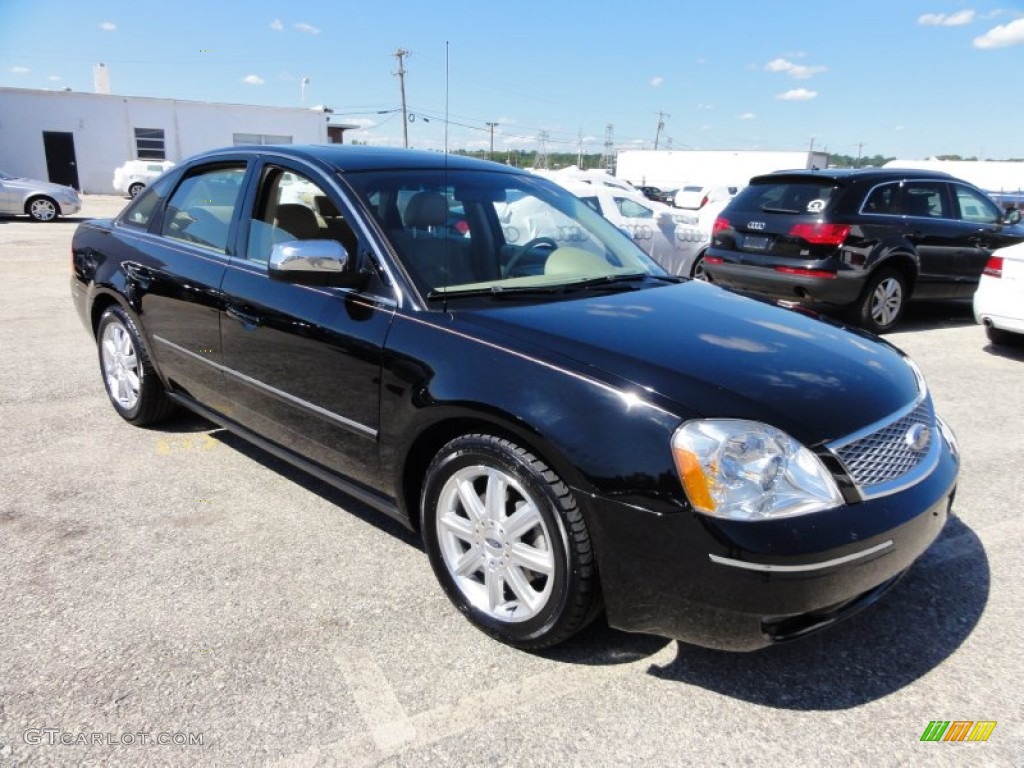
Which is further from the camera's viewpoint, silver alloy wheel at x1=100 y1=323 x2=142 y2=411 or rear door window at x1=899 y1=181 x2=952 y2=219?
rear door window at x1=899 y1=181 x2=952 y2=219

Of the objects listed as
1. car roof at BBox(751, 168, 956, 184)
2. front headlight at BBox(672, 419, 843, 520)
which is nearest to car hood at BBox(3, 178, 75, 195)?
car roof at BBox(751, 168, 956, 184)

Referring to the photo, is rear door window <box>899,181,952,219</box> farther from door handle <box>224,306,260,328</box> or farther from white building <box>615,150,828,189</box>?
white building <box>615,150,828,189</box>

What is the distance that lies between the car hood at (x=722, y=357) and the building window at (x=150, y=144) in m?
37.9

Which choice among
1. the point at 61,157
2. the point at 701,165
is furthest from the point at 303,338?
the point at 701,165

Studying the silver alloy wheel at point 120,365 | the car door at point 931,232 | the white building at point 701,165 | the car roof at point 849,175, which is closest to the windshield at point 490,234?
the silver alloy wheel at point 120,365

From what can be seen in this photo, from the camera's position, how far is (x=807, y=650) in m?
2.49

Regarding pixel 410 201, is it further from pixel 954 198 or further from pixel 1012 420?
pixel 954 198

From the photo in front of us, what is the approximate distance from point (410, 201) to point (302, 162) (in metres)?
0.58

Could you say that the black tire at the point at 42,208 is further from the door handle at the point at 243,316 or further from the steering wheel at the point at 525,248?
the steering wheel at the point at 525,248

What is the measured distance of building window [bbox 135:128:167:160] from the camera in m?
34.6

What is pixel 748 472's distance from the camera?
6.61 ft

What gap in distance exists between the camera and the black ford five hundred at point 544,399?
2.04 metres

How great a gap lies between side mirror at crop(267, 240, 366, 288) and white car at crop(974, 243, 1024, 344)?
6283 mm

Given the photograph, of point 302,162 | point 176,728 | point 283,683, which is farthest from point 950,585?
point 302,162
